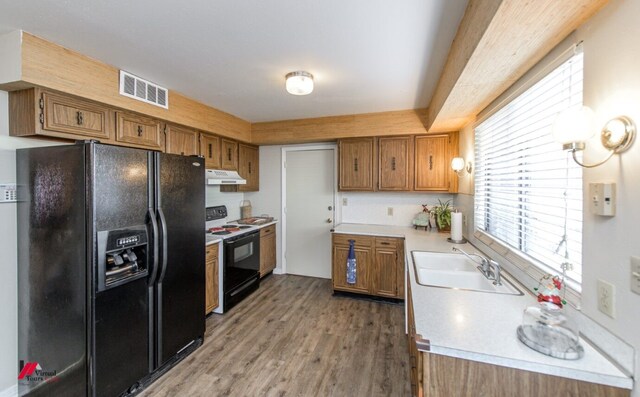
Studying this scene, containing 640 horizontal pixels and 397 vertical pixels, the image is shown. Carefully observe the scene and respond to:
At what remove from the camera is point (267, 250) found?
159 inches

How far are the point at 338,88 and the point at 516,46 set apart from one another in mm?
1487

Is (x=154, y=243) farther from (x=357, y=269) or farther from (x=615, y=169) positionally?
(x=615, y=169)

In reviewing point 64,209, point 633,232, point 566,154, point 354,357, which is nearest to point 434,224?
point 354,357

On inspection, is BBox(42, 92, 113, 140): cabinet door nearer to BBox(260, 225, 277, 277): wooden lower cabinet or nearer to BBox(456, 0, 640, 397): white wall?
BBox(260, 225, 277, 277): wooden lower cabinet

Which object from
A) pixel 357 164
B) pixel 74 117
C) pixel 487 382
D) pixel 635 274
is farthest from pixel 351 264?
pixel 74 117

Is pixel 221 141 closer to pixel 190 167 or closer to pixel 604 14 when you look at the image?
pixel 190 167

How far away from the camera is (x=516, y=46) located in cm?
128

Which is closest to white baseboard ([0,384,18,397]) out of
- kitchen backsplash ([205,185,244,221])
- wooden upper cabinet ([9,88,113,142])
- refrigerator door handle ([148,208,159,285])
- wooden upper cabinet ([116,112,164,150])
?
refrigerator door handle ([148,208,159,285])

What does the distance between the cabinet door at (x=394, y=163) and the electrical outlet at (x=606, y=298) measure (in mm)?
2464

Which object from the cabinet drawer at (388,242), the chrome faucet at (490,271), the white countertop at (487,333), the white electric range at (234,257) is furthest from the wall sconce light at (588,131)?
the white electric range at (234,257)

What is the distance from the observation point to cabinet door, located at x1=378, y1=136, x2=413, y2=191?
3410 mm

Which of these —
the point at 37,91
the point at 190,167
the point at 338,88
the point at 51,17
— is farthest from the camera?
the point at 338,88

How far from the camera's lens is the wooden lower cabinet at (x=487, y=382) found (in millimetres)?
902

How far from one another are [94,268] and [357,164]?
2.87m
